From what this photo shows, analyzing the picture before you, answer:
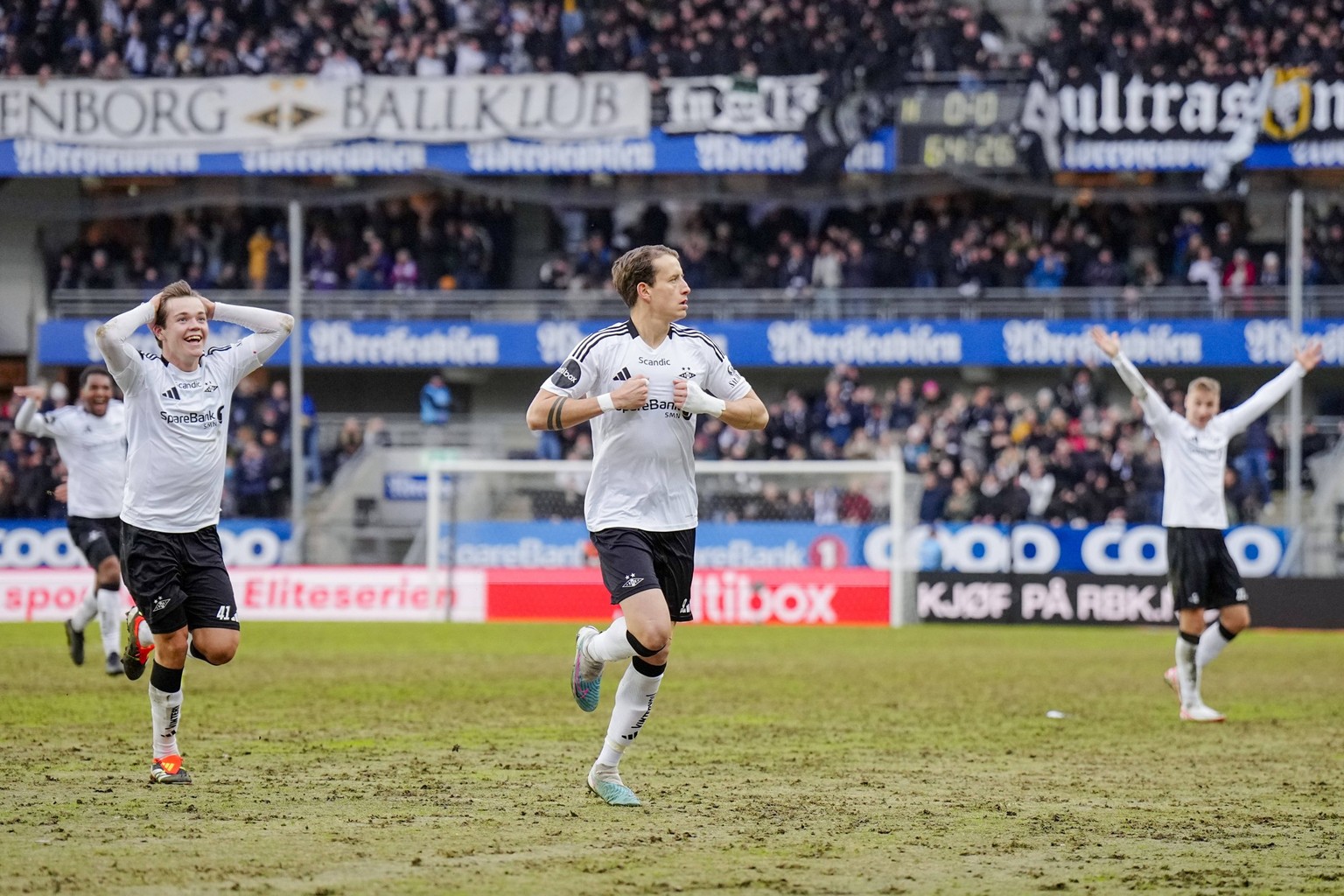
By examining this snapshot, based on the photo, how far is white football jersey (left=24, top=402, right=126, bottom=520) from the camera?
1543 cm

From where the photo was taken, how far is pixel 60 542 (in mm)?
31469

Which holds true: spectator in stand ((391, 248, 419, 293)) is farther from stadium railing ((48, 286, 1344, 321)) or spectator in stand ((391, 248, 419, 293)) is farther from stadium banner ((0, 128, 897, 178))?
stadium banner ((0, 128, 897, 178))

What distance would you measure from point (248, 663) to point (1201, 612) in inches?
377

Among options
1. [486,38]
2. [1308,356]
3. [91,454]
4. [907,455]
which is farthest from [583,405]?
[486,38]

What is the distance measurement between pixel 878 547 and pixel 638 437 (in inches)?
771

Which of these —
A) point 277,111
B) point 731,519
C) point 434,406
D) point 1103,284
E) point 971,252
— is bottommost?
point 731,519

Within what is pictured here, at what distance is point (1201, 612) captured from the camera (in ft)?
45.4

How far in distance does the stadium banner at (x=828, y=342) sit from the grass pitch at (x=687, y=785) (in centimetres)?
1710

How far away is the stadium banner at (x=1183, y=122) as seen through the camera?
115 feet

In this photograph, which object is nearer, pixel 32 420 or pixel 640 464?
pixel 640 464

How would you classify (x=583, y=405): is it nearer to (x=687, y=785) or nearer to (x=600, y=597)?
(x=687, y=785)

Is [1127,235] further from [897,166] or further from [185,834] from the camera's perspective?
[185,834]

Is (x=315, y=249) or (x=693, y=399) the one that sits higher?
(x=315, y=249)

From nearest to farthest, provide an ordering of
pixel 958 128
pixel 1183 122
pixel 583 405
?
pixel 583 405
pixel 1183 122
pixel 958 128
